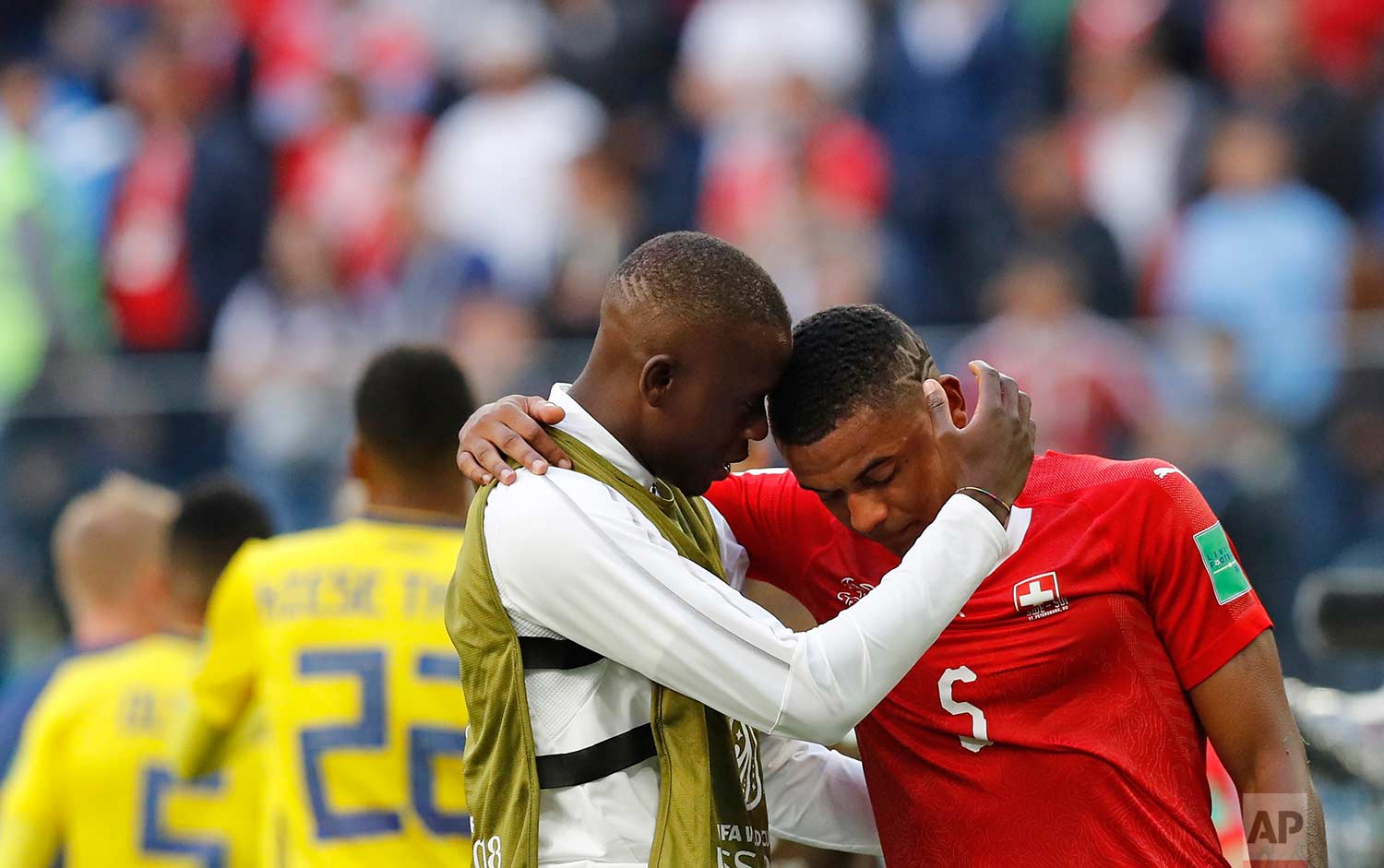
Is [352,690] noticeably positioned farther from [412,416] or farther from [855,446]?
[855,446]

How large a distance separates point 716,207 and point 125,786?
20.7 ft

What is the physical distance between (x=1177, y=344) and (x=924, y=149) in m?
2.75

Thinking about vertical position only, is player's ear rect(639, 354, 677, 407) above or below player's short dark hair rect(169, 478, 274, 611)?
above

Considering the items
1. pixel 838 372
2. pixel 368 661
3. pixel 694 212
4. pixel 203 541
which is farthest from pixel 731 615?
pixel 694 212

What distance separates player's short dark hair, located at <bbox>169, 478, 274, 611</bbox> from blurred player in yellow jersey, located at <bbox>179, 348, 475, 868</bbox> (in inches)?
34.8

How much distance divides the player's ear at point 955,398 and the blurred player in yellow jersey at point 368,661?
1542 millimetres

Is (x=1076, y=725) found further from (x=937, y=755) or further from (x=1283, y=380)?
(x=1283, y=380)

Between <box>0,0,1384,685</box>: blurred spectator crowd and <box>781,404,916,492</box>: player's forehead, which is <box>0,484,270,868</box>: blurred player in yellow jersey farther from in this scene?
<box>0,0,1384,685</box>: blurred spectator crowd

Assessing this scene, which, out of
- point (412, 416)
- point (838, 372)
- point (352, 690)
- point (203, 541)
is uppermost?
point (838, 372)

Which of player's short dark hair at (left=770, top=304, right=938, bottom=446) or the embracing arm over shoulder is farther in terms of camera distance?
player's short dark hair at (left=770, top=304, right=938, bottom=446)

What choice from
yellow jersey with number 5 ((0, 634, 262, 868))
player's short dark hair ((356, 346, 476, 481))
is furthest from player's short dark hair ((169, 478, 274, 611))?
player's short dark hair ((356, 346, 476, 481))

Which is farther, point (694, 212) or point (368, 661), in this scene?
point (694, 212)

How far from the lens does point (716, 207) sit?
10867 millimetres

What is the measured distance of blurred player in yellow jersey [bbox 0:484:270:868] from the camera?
5.35 meters
